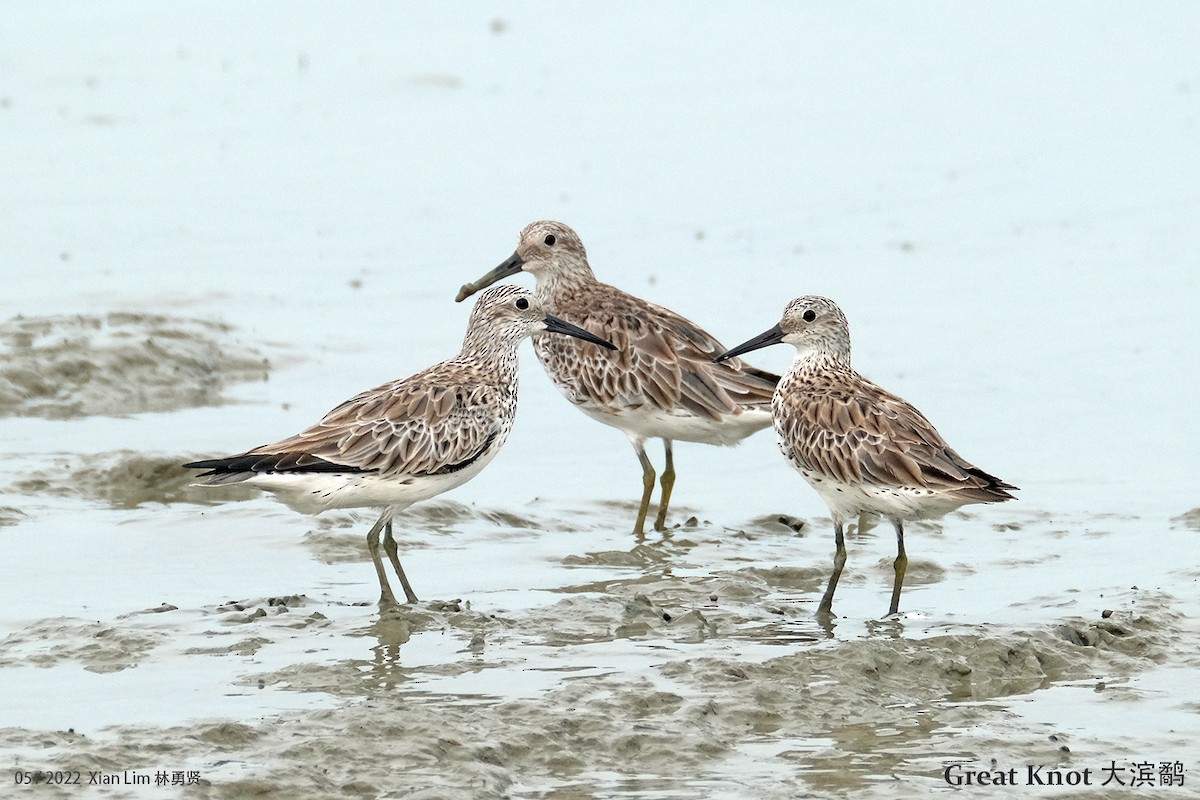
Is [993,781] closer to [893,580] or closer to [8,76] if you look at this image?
[893,580]

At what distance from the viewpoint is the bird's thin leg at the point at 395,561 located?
32.5 ft

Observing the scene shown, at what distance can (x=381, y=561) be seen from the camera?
10.1 metres

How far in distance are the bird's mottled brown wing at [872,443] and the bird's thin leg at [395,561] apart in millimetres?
2280

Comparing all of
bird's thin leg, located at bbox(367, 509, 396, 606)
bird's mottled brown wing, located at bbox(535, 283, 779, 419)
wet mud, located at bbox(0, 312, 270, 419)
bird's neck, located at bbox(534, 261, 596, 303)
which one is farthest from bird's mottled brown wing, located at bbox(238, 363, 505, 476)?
wet mud, located at bbox(0, 312, 270, 419)

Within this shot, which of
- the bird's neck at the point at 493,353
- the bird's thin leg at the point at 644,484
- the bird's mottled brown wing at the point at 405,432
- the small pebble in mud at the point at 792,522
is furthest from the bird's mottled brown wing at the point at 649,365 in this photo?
the bird's mottled brown wing at the point at 405,432

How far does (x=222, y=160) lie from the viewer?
20125 mm

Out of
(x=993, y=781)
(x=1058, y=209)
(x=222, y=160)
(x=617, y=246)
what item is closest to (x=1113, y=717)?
(x=993, y=781)

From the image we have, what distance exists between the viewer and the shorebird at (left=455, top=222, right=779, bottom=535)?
40.7 ft

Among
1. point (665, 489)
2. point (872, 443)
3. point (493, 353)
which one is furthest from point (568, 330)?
point (872, 443)

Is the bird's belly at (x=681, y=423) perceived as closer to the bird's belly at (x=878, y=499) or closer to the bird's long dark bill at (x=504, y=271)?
the bird's long dark bill at (x=504, y=271)

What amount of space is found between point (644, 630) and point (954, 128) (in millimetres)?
13903

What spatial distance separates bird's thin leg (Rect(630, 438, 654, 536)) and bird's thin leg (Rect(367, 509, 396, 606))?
2161 millimetres

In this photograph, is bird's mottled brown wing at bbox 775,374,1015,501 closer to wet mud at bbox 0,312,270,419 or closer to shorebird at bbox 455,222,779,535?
shorebird at bbox 455,222,779,535

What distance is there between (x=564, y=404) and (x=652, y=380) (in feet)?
7.50
